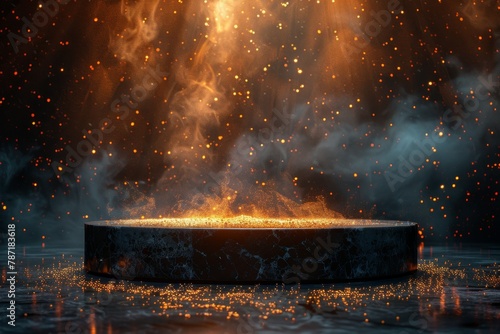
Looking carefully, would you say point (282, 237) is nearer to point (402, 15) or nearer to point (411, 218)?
point (411, 218)

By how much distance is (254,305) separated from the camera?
5.20 meters

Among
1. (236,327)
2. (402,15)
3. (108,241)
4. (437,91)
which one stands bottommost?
(236,327)

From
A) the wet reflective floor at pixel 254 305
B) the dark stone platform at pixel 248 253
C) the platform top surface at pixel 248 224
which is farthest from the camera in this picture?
the platform top surface at pixel 248 224

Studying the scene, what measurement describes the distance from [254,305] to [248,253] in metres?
1.17

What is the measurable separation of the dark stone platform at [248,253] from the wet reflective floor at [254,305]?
0.16 meters

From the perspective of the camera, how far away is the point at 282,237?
20.9 feet

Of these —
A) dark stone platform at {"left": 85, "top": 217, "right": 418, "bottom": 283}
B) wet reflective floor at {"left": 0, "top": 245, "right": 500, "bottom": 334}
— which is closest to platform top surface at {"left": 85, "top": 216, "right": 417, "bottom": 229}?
dark stone platform at {"left": 85, "top": 217, "right": 418, "bottom": 283}

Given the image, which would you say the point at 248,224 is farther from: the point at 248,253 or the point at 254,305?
the point at 254,305

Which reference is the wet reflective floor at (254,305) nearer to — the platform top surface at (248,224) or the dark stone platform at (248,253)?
the dark stone platform at (248,253)

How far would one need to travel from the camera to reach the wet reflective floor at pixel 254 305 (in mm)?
4391

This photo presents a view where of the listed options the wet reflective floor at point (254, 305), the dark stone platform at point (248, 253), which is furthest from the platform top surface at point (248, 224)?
the wet reflective floor at point (254, 305)

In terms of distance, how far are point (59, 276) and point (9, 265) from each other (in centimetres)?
127

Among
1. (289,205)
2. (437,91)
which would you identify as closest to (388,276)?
(289,205)

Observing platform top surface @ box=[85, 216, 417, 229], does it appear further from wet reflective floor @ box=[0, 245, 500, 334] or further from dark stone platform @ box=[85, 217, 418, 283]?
wet reflective floor @ box=[0, 245, 500, 334]
